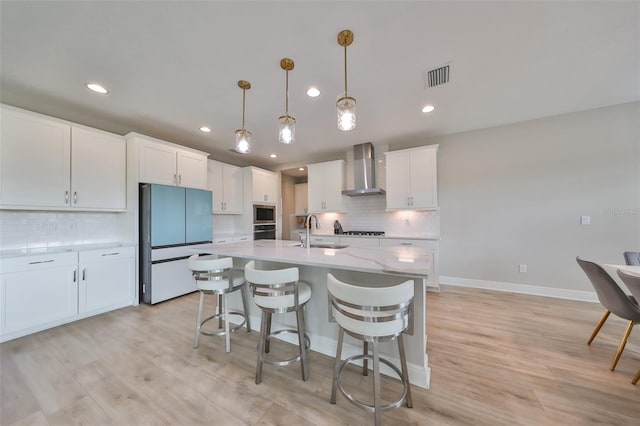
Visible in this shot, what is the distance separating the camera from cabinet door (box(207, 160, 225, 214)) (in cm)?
417

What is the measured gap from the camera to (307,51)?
1777mm

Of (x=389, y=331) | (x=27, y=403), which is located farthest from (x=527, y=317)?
(x=27, y=403)

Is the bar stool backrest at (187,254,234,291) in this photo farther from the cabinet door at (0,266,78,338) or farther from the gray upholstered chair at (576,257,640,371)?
the gray upholstered chair at (576,257,640,371)

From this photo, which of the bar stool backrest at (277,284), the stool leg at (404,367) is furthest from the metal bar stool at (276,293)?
the stool leg at (404,367)

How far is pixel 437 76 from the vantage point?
2109mm

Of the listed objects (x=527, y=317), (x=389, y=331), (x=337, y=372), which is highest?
(x=389, y=331)

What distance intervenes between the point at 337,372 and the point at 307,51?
2421 mm

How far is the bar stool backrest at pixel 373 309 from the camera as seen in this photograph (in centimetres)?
112

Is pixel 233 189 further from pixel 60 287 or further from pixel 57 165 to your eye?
pixel 60 287

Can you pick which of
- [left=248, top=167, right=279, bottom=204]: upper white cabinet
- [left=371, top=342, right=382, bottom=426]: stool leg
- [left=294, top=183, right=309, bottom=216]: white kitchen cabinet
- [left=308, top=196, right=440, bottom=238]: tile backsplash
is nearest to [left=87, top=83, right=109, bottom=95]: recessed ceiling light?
[left=248, top=167, right=279, bottom=204]: upper white cabinet

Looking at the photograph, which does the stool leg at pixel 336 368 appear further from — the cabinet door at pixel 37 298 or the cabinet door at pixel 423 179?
the cabinet door at pixel 37 298

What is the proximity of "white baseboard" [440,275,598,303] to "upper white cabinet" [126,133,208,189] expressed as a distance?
4.69 metres

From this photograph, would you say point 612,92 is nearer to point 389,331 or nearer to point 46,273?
point 389,331

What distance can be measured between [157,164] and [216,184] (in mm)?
1171
